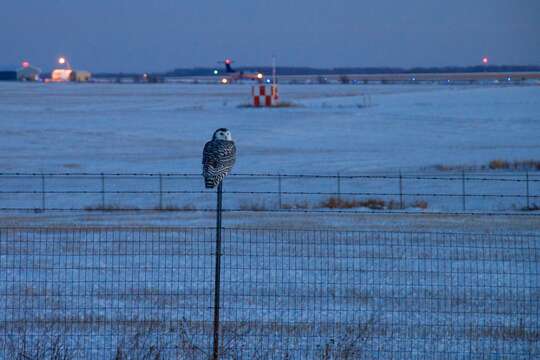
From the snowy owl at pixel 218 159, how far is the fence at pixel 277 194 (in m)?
14.8

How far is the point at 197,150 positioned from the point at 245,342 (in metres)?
36.0

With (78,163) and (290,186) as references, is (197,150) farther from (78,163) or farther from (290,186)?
(290,186)

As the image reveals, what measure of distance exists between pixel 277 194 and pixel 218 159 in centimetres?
2170

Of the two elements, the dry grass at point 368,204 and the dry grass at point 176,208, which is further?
the dry grass at point 368,204

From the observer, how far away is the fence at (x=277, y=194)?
89.6ft

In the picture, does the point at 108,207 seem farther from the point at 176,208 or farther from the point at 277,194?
the point at 277,194

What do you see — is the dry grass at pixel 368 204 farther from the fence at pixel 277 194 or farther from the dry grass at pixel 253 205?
the dry grass at pixel 253 205

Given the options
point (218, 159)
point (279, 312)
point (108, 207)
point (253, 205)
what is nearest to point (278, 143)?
point (253, 205)

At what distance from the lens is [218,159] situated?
901 centimetres

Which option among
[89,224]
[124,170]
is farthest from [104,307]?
[124,170]

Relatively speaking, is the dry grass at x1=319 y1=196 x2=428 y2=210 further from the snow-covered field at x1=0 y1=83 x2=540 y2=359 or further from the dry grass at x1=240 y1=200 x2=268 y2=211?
the dry grass at x1=240 y1=200 x2=268 y2=211

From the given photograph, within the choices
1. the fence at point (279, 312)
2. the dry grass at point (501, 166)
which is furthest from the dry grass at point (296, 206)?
the dry grass at point (501, 166)

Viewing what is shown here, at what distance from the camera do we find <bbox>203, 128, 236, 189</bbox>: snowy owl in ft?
29.5

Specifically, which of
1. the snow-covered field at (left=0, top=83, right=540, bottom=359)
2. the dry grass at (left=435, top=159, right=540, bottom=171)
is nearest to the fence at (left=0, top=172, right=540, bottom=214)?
the snow-covered field at (left=0, top=83, right=540, bottom=359)
